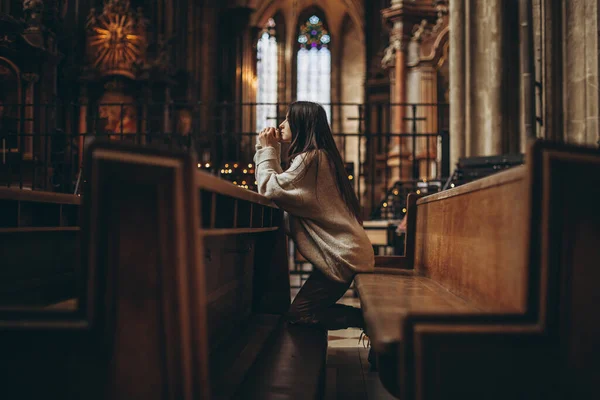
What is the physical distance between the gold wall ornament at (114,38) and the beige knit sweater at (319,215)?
1257 centimetres

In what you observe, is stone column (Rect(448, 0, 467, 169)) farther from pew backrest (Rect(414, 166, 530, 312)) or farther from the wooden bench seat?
pew backrest (Rect(414, 166, 530, 312))

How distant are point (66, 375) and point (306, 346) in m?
1.51

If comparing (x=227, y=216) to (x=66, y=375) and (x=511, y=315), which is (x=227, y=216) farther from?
(x=511, y=315)

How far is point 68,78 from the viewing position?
1473cm

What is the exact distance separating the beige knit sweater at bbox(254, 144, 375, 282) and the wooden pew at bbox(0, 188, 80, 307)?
1.03 meters

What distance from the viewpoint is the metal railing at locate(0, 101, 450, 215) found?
968 cm

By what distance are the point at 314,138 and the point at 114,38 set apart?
12979 mm

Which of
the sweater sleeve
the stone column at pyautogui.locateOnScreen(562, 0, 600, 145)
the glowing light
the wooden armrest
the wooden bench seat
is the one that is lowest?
the wooden bench seat

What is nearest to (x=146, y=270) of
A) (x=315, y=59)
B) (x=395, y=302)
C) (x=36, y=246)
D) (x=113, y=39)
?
(x=395, y=302)

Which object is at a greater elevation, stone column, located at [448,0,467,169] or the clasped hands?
stone column, located at [448,0,467,169]

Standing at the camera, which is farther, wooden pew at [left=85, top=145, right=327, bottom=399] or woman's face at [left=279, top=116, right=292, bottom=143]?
woman's face at [left=279, top=116, right=292, bottom=143]

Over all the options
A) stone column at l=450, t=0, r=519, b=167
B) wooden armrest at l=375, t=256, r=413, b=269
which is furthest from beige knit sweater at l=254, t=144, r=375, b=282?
stone column at l=450, t=0, r=519, b=167

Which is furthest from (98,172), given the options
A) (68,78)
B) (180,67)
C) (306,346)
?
(180,67)

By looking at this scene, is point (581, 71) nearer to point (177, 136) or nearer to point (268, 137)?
point (268, 137)
